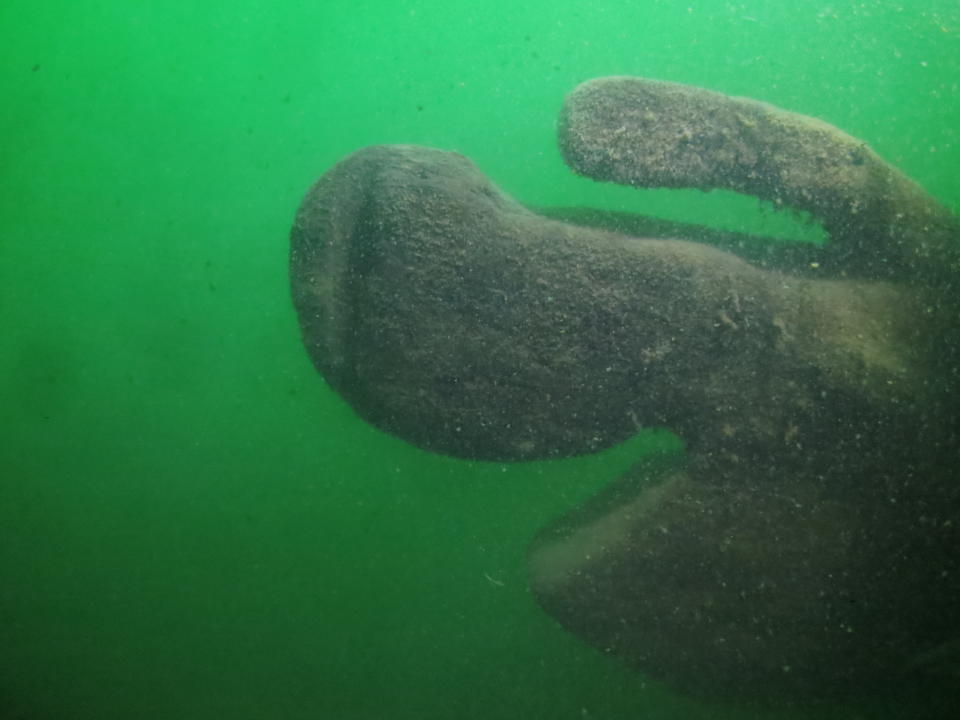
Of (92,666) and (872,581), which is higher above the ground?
(872,581)

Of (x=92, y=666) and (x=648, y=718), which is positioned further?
(x=92, y=666)

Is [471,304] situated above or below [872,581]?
above

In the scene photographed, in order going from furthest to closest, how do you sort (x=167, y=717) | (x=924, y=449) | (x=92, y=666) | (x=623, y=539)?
1. (x=92, y=666)
2. (x=167, y=717)
3. (x=623, y=539)
4. (x=924, y=449)

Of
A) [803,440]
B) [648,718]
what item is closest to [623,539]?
[803,440]

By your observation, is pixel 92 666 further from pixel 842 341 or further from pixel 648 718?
pixel 842 341

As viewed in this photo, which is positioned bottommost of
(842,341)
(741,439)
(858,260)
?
(741,439)

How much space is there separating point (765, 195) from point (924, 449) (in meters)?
1.83

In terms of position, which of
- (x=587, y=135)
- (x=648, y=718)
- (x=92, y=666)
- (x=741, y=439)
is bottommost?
(x=92, y=666)

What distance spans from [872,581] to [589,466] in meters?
2.77

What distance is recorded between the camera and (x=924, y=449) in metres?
3.36

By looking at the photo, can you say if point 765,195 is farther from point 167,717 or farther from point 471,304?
point 167,717

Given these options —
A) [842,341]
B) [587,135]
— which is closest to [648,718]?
[842,341]

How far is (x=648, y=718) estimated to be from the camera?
516 centimetres

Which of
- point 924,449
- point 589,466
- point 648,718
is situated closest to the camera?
point 924,449
